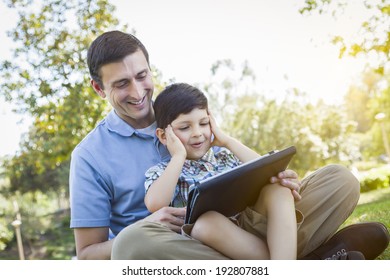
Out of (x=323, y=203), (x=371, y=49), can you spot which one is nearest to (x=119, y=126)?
(x=323, y=203)

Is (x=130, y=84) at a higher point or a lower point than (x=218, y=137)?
higher

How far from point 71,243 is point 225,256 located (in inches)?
267

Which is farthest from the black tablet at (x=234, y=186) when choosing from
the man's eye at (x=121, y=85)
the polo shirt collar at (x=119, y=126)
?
the man's eye at (x=121, y=85)

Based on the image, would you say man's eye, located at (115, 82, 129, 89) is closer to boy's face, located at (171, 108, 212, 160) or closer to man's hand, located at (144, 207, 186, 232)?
boy's face, located at (171, 108, 212, 160)

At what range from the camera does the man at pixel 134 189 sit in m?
1.48

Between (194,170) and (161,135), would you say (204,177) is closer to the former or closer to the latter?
(194,170)

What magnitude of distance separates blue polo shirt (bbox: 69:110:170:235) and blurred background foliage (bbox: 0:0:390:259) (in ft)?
4.56

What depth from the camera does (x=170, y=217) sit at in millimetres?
1496

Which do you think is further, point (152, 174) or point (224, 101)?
point (224, 101)

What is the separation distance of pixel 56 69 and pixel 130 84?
2.88 metres

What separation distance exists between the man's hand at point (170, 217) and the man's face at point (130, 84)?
455 millimetres

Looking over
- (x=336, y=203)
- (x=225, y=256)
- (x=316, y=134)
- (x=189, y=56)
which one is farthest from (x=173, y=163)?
(x=316, y=134)

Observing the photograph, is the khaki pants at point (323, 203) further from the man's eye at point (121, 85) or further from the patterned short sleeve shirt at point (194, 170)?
the man's eye at point (121, 85)
